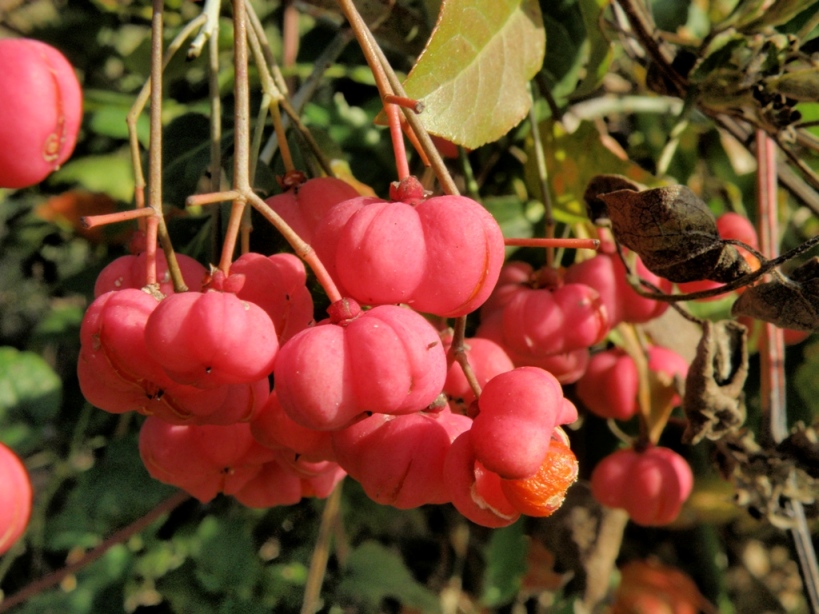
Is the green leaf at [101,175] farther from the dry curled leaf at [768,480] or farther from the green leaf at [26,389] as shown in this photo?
the dry curled leaf at [768,480]

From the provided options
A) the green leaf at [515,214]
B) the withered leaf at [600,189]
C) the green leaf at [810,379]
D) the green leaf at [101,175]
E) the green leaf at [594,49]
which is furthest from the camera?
the green leaf at [101,175]

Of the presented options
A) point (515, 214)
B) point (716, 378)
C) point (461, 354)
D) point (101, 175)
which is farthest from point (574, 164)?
point (101, 175)

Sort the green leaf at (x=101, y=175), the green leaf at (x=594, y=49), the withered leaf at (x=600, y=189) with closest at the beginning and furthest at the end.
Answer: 1. the withered leaf at (x=600, y=189)
2. the green leaf at (x=594, y=49)
3. the green leaf at (x=101, y=175)

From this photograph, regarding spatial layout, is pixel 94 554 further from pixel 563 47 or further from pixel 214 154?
pixel 563 47

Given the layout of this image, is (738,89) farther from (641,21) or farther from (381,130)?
(381,130)

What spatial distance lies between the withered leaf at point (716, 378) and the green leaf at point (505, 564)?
17.7 inches

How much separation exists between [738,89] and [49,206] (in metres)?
0.95

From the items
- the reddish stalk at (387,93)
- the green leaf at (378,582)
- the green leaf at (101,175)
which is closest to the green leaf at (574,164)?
the reddish stalk at (387,93)

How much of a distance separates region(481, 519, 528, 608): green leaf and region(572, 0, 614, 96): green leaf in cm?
57

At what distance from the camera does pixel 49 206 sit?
4.10 ft

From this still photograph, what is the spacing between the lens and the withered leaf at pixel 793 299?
599 mm

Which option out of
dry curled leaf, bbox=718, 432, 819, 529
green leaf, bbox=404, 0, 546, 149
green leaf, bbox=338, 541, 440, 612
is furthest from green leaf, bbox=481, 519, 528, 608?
green leaf, bbox=404, 0, 546, 149

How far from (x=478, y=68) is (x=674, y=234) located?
178 mm

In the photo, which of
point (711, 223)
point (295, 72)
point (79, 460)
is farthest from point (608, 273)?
point (79, 460)
